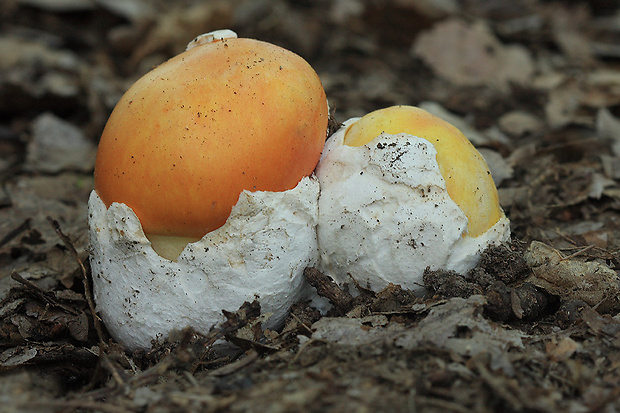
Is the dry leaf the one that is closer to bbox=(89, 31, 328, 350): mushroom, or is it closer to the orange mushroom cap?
bbox=(89, 31, 328, 350): mushroom

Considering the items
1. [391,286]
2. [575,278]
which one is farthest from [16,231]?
[575,278]

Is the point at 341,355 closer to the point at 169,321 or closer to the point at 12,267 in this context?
the point at 169,321

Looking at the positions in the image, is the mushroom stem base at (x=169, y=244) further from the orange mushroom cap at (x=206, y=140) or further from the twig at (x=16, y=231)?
the twig at (x=16, y=231)

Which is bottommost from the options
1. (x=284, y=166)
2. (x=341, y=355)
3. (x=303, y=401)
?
(x=341, y=355)

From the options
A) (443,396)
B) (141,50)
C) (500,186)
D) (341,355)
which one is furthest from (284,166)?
(141,50)

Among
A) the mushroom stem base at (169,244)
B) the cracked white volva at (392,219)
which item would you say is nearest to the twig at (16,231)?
the mushroom stem base at (169,244)

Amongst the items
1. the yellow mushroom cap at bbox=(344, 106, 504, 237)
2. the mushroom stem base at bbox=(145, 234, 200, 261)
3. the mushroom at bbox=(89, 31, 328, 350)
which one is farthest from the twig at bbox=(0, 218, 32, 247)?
the yellow mushroom cap at bbox=(344, 106, 504, 237)
